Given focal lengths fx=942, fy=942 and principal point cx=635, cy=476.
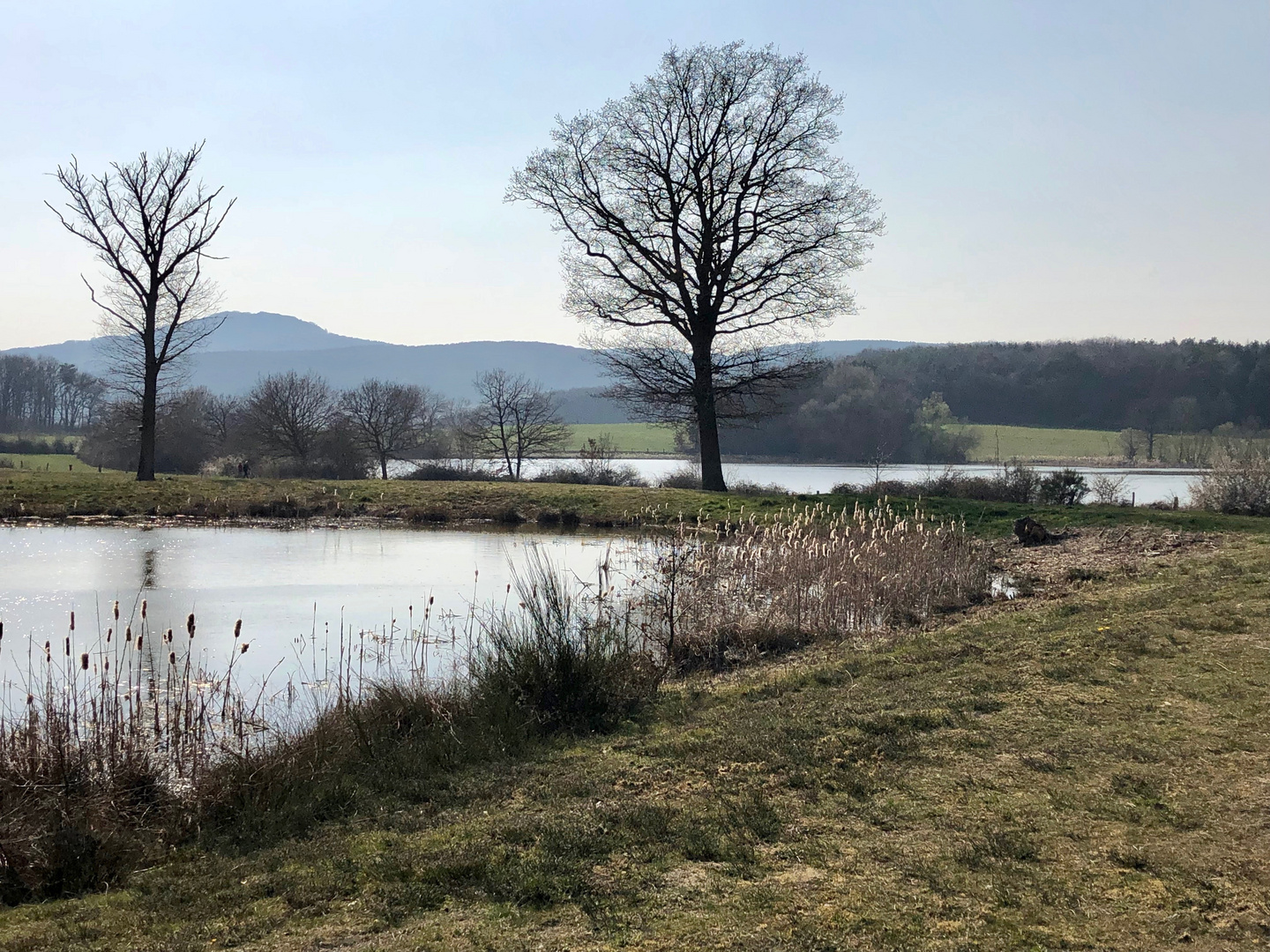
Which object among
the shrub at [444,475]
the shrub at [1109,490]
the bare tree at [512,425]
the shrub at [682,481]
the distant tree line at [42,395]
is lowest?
the shrub at [1109,490]

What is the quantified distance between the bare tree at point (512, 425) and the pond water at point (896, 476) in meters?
1.71

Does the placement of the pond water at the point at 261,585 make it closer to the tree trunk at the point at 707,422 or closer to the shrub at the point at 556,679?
the shrub at the point at 556,679

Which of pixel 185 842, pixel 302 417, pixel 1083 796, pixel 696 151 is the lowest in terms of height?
pixel 185 842

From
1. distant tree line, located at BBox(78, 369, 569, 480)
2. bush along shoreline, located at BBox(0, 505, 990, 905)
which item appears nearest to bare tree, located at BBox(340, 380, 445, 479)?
distant tree line, located at BBox(78, 369, 569, 480)

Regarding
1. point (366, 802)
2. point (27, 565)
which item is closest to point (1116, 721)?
point (366, 802)

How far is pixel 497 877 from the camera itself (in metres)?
4.05

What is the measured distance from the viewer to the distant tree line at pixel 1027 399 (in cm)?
5909

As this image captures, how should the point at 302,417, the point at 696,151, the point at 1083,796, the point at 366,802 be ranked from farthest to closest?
the point at 302,417, the point at 696,151, the point at 366,802, the point at 1083,796

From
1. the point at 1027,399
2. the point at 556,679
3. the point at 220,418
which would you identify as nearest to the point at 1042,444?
the point at 1027,399

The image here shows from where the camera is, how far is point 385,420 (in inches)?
1944

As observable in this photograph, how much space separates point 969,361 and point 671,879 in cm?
8330

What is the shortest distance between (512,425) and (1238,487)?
37.1 metres

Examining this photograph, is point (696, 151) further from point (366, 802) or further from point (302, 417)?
point (302, 417)

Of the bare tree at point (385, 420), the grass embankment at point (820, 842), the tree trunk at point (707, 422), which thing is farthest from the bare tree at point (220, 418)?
the grass embankment at point (820, 842)
